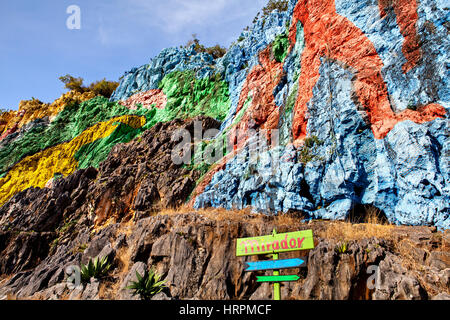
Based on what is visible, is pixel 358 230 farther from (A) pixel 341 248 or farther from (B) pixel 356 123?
(B) pixel 356 123

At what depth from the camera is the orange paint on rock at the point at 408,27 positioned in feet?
35.4

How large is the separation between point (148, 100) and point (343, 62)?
17765mm

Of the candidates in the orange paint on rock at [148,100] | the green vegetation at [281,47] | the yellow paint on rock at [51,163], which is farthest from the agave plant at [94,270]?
the orange paint on rock at [148,100]

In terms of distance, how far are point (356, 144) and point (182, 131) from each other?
1186 centimetres

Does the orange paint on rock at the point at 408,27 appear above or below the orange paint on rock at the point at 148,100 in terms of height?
below

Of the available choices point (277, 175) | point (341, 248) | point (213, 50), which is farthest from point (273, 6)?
point (341, 248)

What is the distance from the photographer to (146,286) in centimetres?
838

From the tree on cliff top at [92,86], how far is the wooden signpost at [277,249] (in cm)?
2997

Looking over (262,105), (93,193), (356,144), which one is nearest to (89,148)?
(93,193)

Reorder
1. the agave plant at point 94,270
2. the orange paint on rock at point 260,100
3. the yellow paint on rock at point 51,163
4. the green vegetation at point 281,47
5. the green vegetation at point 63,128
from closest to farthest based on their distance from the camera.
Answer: the agave plant at point 94,270 → the orange paint on rock at point 260,100 → the green vegetation at point 281,47 → the yellow paint on rock at point 51,163 → the green vegetation at point 63,128

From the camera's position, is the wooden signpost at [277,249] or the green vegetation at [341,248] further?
the green vegetation at [341,248]

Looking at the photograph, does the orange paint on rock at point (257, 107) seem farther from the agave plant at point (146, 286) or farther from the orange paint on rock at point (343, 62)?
the agave plant at point (146, 286)
